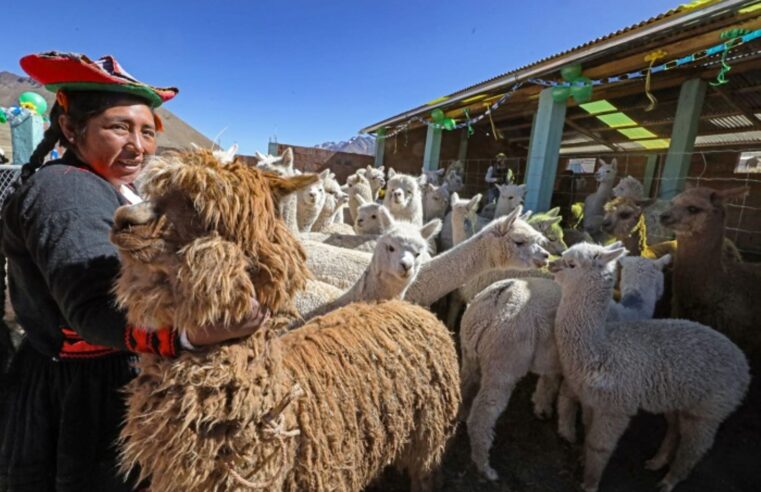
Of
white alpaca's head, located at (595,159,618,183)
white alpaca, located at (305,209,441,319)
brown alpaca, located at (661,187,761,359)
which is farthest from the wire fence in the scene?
white alpaca, located at (305,209,441,319)

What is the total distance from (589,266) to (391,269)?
132 cm

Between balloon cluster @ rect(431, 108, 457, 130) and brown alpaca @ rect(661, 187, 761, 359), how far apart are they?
5784 millimetres

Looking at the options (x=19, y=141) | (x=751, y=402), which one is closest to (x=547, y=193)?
(x=751, y=402)

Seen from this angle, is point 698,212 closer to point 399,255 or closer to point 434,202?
point 399,255

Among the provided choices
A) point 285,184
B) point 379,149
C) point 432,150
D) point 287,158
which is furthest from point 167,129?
point 285,184

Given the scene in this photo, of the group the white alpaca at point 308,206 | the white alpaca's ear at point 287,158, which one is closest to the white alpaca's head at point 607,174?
the white alpaca at point 308,206

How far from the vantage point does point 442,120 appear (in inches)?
344

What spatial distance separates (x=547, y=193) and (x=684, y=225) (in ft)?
8.79

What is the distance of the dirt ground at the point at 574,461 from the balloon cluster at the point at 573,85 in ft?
13.2

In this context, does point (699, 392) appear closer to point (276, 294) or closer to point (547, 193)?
point (276, 294)

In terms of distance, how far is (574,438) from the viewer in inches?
105

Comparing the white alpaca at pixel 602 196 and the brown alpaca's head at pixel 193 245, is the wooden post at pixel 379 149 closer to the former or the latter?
the white alpaca at pixel 602 196

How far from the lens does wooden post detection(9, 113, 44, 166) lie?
6559 mm

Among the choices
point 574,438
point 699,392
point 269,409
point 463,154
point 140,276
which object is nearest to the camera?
point 140,276
